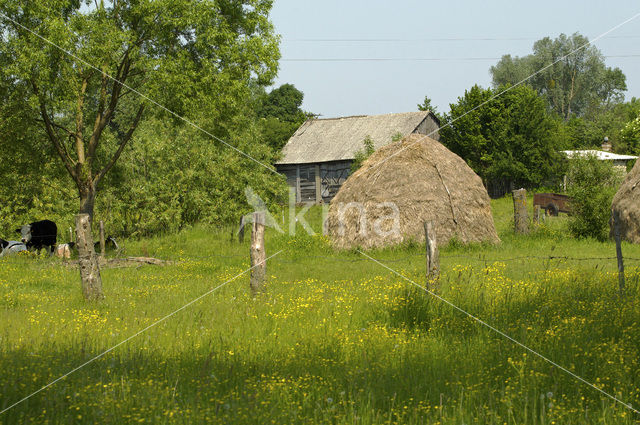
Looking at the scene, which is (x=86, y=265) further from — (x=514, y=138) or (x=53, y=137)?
(x=514, y=138)

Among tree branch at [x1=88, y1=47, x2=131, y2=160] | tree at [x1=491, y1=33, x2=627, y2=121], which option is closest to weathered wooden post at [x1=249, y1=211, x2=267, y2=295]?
tree branch at [x1=88, y1=47, x2=131, y2=160]

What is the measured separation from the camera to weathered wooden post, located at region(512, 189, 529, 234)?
18109 mm

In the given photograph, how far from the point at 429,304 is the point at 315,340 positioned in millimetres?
1982

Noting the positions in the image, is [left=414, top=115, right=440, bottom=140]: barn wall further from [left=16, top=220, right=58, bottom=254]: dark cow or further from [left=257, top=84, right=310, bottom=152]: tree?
[left=16, top=220, right=58, bottom=254]: dark cow

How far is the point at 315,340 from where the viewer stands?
6520mm

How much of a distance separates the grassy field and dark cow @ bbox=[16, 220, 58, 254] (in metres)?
9.74

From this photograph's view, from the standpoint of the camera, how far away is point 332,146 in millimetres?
41375

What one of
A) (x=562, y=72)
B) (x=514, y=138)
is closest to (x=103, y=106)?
(x=514, y=138)

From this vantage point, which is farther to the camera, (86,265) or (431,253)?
(86,265)

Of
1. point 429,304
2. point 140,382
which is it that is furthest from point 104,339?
point 429,304

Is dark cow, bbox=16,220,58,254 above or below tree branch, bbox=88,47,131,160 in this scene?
below

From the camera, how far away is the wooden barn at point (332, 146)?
4043cm

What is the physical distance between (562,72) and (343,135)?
1916 inches

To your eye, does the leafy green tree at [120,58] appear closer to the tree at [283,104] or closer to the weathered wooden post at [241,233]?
the weathered wooden post at [241,233]
